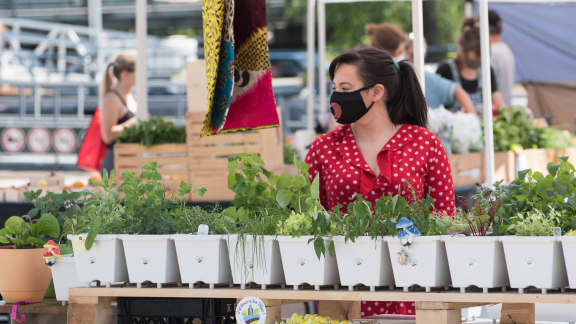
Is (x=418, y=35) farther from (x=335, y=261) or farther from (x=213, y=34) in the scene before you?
(x=335, y=261)

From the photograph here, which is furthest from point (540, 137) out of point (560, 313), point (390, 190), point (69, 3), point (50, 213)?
point (69, 3)

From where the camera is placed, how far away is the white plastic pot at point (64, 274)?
3650 mm

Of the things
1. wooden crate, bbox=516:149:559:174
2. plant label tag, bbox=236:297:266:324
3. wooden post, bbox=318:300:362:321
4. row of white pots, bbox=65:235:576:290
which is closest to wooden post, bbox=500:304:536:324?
wooden post, bbox=318:300:362:321

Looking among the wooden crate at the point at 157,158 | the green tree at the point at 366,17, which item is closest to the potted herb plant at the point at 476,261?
the wooden crate at the point at 157,158

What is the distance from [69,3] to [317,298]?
19.6m

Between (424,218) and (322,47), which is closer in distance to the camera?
(424,218)

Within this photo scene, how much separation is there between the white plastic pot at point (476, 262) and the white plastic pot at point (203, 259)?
0.74 meters

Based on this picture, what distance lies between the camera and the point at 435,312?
2.88 metres

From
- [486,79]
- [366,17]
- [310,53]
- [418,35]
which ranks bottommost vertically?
[486,79]

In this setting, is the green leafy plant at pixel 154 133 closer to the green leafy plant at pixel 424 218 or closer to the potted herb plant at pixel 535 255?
the green leafy plant at pixel 424 218

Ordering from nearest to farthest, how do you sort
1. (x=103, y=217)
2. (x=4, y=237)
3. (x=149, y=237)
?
(x=149, y=237), (x=103, y=217), (x=4, y=237)

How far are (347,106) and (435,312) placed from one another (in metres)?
1.09

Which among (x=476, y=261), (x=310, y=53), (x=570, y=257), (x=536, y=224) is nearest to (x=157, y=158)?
(x=310, y=53)

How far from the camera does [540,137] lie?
7180 mm
